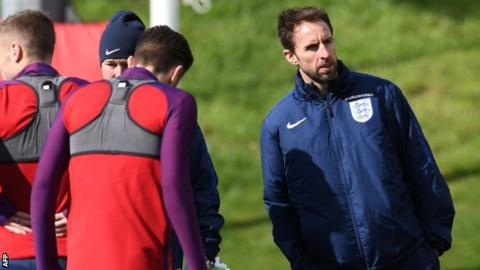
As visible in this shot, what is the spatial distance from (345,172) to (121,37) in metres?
1.19

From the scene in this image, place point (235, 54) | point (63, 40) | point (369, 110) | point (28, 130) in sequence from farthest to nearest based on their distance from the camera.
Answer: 1. point (235, 54)
2. point (63, 40)
3. point (369, 110)
4. point (28, 130)

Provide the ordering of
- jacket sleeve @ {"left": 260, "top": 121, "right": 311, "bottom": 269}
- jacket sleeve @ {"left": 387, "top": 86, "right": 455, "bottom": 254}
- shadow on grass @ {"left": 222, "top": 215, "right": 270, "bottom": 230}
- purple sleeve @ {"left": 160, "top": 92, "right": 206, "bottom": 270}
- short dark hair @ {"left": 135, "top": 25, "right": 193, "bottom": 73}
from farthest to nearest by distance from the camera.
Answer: shadow on grass @ {"left": 222, "top": 215, "right": 270, "bottom": 230} < jacket sleeve @ {"left": 260, "top": 121, "right": 311, "bottom": 269} < jacket sleeve @ {"left": 387, "top": 86, "right": 455, "bottom": 254} < short dark hair @ {"left": 135, "top": 25, "right": 193, "bottom": 73} < purple sleeve @ {"left": 160, "top": 92, "right": 206, "bottom": 270}

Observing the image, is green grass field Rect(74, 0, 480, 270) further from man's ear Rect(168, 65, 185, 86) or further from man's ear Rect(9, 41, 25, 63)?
man's ear Rect(168, 65, 185, 86)

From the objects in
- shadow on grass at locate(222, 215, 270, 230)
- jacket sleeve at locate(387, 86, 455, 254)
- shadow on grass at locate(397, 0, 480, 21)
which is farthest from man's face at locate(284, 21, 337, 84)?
shadow on grass at locate(397, 0, 480, 21)

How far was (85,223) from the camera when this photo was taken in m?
4.94

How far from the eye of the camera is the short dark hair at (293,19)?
5977 millimetres

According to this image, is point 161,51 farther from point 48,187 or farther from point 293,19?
point 293,19

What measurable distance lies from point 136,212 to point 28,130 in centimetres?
80

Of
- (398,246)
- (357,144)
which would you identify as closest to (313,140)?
(357,144)

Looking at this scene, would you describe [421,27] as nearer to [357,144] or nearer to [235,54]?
[235,54]

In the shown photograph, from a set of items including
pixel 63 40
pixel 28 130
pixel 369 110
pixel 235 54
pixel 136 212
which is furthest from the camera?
pixel 235 54

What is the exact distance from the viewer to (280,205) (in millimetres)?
6016

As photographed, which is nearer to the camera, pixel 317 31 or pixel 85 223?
pixel 85 223

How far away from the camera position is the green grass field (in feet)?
44.0
